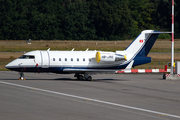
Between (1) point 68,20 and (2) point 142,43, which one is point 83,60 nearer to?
(2) point 142,43

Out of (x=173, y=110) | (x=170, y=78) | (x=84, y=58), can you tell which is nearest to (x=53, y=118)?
(x=173, y=110)

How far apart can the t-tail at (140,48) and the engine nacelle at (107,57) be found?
45.5 inches

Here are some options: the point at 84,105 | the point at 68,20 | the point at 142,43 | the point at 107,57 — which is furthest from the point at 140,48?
the point at 68,20

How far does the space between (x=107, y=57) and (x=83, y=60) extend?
2.36 m

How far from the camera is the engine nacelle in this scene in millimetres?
32188

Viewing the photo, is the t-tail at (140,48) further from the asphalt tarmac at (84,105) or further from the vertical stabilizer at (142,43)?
the asphalt tarmac at (84,105)

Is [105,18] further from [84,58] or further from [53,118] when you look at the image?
[53,118]

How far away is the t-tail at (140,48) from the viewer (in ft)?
111

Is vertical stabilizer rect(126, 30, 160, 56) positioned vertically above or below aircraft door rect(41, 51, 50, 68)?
above

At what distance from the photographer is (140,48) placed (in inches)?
1344

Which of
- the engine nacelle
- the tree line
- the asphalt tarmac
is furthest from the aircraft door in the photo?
the tree line

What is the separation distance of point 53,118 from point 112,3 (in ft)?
382

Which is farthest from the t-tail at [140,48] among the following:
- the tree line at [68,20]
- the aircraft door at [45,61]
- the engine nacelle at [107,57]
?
the tree line at [68,20]

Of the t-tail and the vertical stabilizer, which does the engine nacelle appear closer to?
the t-tail
